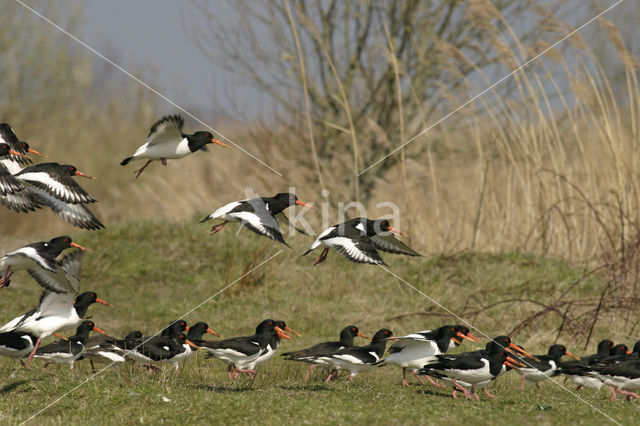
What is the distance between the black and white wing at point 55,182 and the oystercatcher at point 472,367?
10.7ft

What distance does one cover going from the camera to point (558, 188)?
506 inches

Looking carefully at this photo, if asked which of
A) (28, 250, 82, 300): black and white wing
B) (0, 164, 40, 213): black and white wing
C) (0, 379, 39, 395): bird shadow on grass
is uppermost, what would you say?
(0, 164, 40, 213): black and white wing

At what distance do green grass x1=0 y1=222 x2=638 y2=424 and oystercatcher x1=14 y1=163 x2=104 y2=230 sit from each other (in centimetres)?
142

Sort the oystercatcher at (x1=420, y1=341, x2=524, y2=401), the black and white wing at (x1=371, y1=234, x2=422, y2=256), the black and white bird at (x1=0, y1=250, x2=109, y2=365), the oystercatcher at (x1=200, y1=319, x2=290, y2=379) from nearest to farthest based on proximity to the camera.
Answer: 1. the oystercatcher at (x1=420, y1=341, x2=524, y2=401)
2. the black and white bird at (x1=0, y1=250, x2=109, y2=365)
3. the oystercatcher at (x1=200, y1=319, x2=290, y2=379)
4. the black and white wing at (x1=371, y1=234, x2=422, y2=256)

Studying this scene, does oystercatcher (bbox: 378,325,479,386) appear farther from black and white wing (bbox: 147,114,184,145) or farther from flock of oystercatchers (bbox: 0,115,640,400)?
black and white wing (bbox: 147,114,184,145)

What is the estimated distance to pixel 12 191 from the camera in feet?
20.7

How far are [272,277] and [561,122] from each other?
5.65 meters

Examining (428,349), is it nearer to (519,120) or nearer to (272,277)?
(272,277)

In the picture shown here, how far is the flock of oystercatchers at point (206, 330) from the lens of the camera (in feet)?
21.0

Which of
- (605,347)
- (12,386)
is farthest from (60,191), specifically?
(605,347)

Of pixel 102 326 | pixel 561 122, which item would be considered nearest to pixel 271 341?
pixel 102 326

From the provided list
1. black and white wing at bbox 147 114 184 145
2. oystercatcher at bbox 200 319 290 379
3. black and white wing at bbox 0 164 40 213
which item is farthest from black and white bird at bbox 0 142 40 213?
oystercatcher at bbox 200 319 290 379

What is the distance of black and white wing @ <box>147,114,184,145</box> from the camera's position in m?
6.37

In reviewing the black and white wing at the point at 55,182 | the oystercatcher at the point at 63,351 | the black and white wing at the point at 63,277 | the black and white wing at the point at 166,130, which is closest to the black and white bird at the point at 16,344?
the oystercatcher at the point at 63,351
